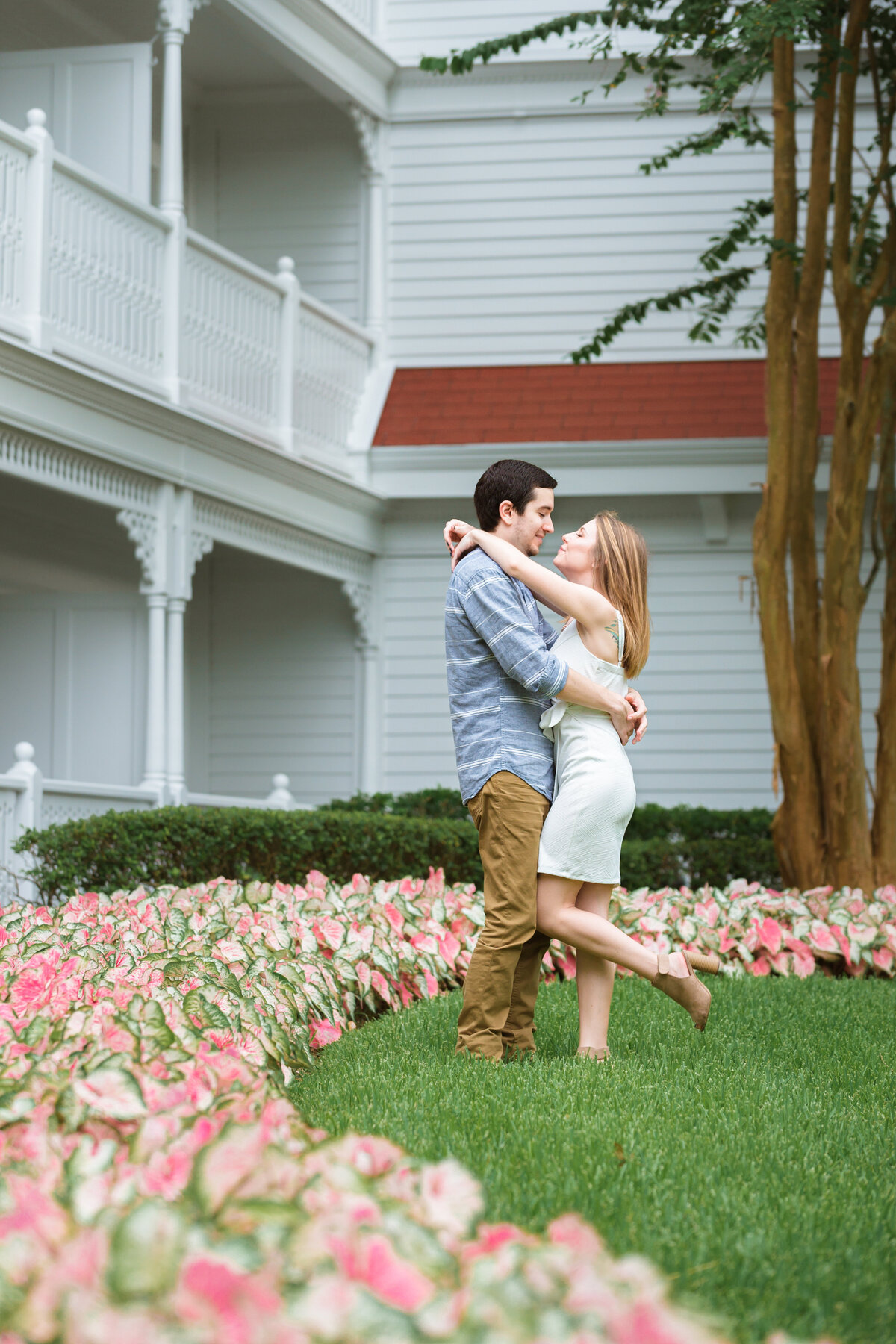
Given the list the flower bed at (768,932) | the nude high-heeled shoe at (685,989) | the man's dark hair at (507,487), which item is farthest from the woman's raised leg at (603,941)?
the flower bed at (768,932)

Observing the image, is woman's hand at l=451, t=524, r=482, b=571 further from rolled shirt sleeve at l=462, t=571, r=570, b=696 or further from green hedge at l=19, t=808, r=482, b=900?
green hedge at l=19, t=808, r=482, b=900

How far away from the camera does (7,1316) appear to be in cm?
164

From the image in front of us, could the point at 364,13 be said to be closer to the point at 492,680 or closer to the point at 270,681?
the point at 270,681

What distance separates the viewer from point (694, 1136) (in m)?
3.15

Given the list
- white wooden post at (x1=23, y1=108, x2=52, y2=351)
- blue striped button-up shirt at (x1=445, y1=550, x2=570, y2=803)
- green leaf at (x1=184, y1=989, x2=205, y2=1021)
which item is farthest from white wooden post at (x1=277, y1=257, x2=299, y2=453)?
green leaf at (x1=184, y1=989, x2=205, y2=1021)

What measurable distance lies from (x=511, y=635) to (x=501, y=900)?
71 cm

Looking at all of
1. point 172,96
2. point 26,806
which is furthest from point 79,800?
point 172,96

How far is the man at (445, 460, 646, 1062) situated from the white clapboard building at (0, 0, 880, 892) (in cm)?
599

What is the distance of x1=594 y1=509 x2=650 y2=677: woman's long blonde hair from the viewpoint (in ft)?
13.7

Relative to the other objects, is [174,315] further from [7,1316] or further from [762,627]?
[7,1316]

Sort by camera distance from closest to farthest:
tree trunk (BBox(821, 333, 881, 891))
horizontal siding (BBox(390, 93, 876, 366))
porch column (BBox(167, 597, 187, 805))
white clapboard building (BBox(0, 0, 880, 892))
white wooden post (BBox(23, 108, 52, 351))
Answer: tree trunk (BBox(821, 333, 881, 891)) < white wooden post (BBox(23, 108, 52, 351)) < porch column (BBox(167, 597, 187, 805)) < white clapboard building (BBox(0, 0, 880, 892)) < horizontal siding (BBox(390, 93, 876, 366))

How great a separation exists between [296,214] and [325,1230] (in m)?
12.8

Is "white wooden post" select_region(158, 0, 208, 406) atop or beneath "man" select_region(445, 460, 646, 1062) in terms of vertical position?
atop

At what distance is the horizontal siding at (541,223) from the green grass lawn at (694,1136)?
893 cm
